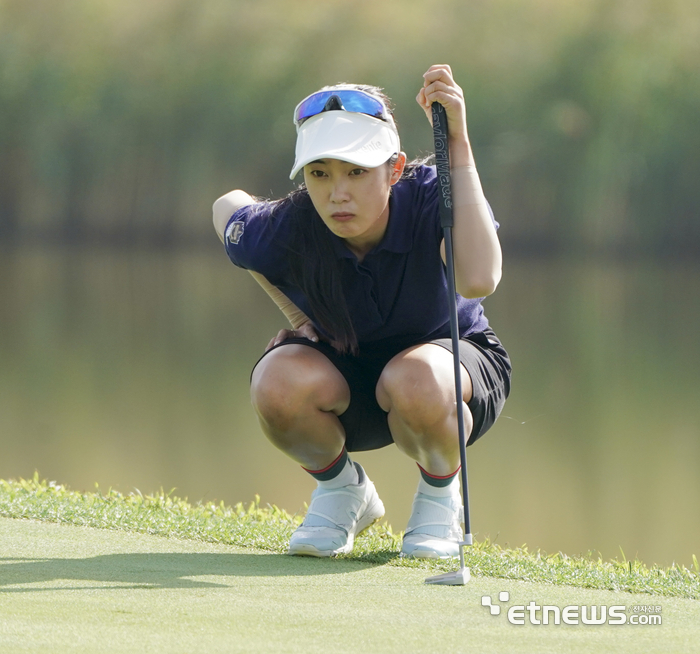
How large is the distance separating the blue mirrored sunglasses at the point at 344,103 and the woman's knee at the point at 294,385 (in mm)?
479

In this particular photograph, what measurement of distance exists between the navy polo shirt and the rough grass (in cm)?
46

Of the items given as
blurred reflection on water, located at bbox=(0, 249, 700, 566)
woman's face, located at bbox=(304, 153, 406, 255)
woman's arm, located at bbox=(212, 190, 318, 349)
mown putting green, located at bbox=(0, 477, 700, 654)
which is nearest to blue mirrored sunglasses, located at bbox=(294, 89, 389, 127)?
woman's face, located at bbox=(304, 153, 406, 255)

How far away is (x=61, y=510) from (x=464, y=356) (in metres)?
1.01

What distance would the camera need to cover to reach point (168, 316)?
8891 mm

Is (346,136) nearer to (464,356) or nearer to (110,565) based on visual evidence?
(464,356)

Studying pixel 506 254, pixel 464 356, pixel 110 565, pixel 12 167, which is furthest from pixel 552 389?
pixel 12 167

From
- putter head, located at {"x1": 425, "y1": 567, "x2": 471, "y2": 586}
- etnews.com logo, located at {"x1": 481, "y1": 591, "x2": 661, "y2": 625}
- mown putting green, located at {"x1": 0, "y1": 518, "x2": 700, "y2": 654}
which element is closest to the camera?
mown putting green, located at {"x1": 0, "y1": 518, "x2": 700, "y2": 654}

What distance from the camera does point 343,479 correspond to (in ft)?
7.59

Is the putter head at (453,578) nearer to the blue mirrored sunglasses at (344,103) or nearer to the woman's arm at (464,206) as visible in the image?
the woman's arm at (464,206)

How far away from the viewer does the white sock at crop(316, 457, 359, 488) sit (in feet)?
7.55

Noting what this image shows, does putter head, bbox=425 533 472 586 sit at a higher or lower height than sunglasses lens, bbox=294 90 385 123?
lower

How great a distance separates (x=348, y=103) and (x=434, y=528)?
33.6 inches

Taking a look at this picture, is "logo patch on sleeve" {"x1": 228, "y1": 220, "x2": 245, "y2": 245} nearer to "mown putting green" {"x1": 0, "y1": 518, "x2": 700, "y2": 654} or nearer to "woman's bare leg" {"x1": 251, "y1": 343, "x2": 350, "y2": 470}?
"woman's bare leg" {"x1": 251, "y1": 343, "x2": 350, "y2": 470}

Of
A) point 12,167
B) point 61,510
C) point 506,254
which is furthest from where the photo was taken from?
point 12,167
